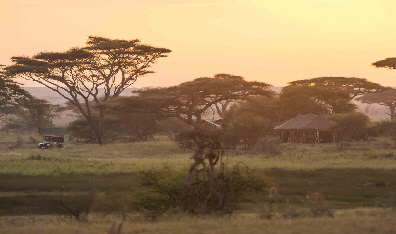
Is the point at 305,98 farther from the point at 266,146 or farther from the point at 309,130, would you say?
the point at 266,146

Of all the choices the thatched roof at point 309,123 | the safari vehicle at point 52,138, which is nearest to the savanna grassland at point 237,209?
the thatched roof at point 309,123

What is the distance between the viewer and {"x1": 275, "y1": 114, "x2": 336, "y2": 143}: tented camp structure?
6644 cm

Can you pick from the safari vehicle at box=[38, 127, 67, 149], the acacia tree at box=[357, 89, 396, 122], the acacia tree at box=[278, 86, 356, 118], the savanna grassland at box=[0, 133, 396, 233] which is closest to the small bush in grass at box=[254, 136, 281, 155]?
the savanna grassland at box=[0, 133, 396, 233]

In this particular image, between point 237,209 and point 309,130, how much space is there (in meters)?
47.9

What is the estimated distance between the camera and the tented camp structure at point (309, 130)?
66438mm

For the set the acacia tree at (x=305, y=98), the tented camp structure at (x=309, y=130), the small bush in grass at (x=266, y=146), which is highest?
the acacia tree at (x=305, y=98)

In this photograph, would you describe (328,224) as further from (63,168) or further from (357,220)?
(63,168)

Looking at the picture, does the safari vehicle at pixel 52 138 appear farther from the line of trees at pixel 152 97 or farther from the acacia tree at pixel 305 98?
the acacia tree at pixel 305 98

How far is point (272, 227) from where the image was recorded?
12.7m

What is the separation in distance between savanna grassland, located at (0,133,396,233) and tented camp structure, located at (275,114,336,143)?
46.3 feet

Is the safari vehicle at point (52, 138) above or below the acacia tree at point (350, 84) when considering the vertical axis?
below

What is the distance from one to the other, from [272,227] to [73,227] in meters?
3.61

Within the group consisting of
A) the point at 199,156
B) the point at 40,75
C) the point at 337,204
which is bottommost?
the point at 337,204

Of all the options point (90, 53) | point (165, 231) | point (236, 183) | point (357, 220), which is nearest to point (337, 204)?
point (236, 183)
